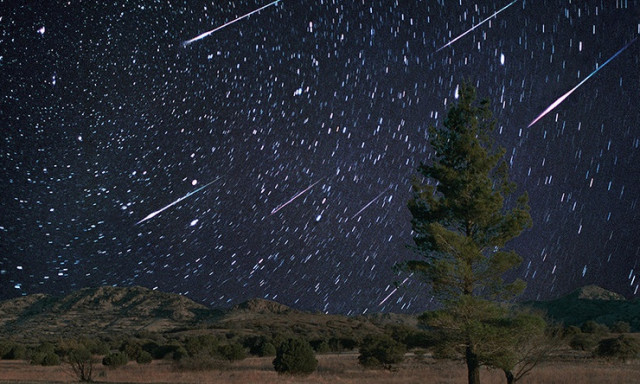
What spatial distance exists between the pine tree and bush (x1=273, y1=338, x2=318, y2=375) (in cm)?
1034

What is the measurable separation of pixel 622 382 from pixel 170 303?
5938 inches

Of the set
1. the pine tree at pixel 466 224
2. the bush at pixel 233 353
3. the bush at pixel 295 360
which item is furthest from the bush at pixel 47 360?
the pine tree at pixel 466 224

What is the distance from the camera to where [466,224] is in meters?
22.8

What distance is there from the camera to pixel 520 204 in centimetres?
2252

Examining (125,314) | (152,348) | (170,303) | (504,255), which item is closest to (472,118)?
(504,255)

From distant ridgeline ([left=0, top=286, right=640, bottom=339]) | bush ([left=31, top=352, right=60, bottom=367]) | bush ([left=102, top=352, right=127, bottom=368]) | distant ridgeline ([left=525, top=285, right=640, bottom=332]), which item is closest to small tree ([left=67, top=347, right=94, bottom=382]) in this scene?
bush ([left=102, top=352, right=127, bottom=368])

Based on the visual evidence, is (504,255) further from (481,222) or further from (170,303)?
(170,303)

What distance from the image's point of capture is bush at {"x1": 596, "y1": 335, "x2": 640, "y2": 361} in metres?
35.8

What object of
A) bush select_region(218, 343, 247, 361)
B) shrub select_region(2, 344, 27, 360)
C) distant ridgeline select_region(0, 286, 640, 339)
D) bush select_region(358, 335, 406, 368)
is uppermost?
distant ridgeline select_region(0, 286, 640, 339)

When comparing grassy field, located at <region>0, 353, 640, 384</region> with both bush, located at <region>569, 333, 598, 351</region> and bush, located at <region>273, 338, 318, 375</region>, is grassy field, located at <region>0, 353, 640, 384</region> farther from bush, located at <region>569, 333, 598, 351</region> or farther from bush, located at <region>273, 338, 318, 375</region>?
bush, located at <region>569, 333, 598, 351</region>

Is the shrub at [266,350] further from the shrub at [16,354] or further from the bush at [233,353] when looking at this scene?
the shrub at [16,354]

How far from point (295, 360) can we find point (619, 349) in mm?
23841

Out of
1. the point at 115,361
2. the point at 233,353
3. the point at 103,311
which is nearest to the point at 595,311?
the point at 233,353

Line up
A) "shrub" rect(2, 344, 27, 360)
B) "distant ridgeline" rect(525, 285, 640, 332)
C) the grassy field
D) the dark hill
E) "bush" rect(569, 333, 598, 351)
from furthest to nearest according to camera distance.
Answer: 1. the dark hill
2. "distant ridgeline" rect(525, 285, 640, 332)
3. "shrub" rect(2, 344, 27, 360)
4. "bush" rect(569, 333, 598, 351)
5. the grassy field
